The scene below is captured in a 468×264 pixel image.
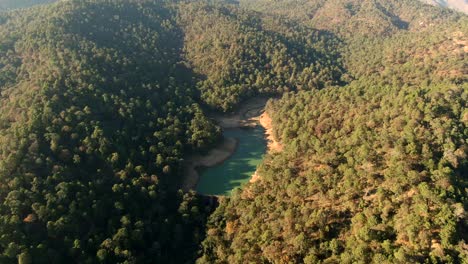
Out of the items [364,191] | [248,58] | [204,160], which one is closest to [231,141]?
[204,160]

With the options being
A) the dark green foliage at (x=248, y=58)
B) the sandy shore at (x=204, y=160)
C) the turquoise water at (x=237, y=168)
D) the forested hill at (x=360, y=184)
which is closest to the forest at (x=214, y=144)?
the forested hill at (x=360, y=184)

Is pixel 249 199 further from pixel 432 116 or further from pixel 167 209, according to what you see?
pixel 432 116

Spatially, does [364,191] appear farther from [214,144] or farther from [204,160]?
[214,144]

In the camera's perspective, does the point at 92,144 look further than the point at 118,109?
No

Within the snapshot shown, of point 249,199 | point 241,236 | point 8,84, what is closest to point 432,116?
point 249,199

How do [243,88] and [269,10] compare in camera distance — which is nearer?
[243,88]
